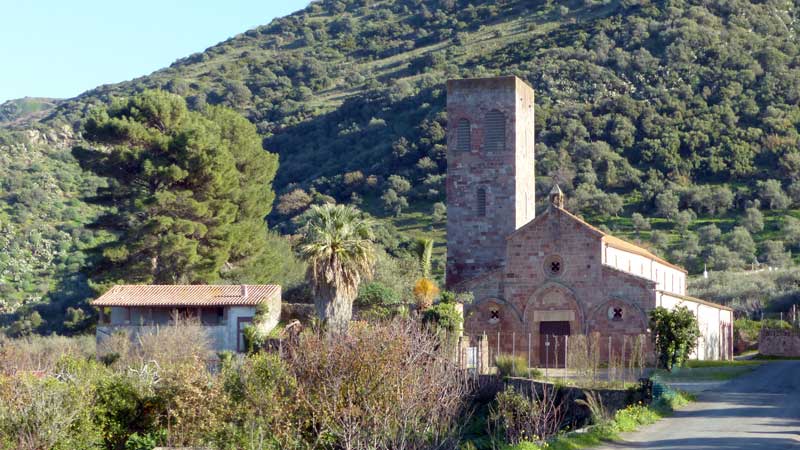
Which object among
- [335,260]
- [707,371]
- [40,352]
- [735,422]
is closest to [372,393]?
[735,422]

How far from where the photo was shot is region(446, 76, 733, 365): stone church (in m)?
50.1

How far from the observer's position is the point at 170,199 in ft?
198

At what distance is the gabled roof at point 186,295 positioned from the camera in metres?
53.5

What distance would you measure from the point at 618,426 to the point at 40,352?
29918 millimetres

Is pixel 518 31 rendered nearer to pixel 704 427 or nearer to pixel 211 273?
pixel 211 273

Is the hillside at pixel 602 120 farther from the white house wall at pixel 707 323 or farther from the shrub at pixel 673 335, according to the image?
the shrub at pixel 673 335

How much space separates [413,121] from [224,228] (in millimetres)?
42408

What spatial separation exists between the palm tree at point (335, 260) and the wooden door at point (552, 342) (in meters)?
7.86

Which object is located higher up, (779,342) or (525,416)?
(779,342)

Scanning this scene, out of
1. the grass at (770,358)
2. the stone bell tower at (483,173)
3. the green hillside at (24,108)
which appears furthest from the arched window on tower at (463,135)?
the green hillside at (24,108)

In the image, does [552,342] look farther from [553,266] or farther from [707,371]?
[707,371]

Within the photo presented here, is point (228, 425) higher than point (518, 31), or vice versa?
point (518, 31)

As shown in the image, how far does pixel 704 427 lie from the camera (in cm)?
2939

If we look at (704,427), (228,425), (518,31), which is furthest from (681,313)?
(518,31)
